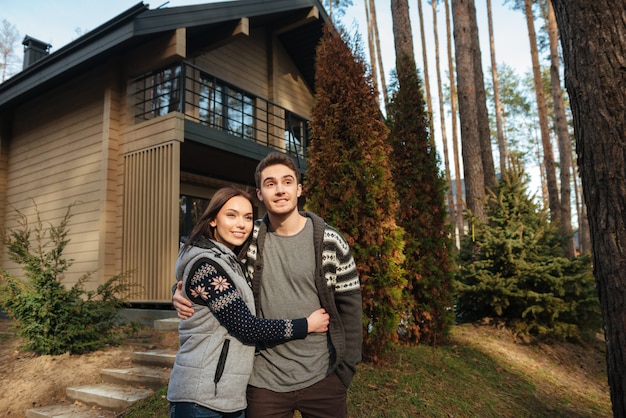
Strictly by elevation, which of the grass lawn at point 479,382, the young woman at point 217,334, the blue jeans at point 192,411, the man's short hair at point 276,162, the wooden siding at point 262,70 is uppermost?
the wooden siding at point 262,70

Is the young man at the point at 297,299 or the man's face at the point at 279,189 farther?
the man's face at the point at 279,189

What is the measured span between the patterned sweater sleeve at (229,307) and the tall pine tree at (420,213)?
14.6 feet

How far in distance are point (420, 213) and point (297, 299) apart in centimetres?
469

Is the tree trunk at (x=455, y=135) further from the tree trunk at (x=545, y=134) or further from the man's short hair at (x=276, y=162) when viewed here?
the man's short hair at (x=276, y=162)

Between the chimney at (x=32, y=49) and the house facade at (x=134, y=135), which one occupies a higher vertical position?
the chimney at (x=32, y=49)

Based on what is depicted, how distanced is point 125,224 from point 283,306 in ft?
25.0

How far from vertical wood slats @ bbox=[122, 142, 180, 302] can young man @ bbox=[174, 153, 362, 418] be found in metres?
6.11

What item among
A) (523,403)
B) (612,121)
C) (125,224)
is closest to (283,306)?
(612,121)

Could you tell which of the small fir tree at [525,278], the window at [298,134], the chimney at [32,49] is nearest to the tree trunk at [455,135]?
the window at [298,134]

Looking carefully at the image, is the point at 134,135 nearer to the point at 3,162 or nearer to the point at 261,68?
the point at 261,68

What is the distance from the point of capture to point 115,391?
471cm

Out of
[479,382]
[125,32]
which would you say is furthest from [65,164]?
[479,382]

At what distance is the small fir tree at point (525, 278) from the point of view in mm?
7199

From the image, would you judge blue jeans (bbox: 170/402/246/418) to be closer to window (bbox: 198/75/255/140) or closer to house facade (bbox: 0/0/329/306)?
house facade (bbox: 0/0/329/306)
